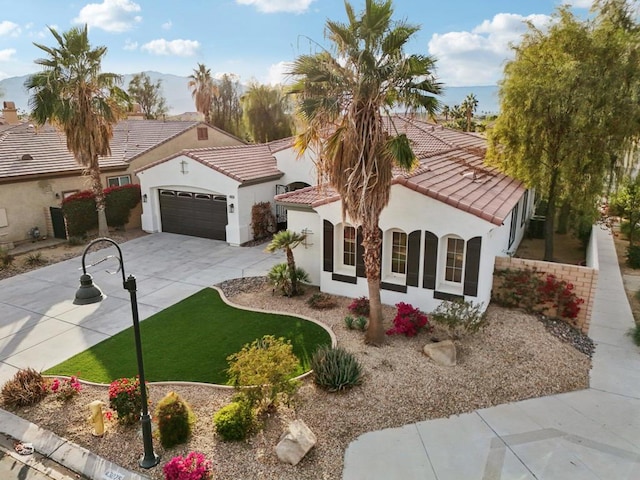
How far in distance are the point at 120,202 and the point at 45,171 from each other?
145 inches

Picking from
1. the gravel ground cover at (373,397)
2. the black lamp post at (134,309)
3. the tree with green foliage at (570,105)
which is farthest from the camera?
the tree with green foliage at (570,105)

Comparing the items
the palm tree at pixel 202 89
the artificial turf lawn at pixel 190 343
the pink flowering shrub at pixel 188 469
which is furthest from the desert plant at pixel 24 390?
the palm tree at pixel 202 89

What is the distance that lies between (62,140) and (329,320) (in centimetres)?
2110

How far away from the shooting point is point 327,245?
14.3 metres

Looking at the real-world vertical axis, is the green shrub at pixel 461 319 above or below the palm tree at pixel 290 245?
below

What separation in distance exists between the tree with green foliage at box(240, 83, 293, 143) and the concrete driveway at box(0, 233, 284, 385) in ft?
63.8

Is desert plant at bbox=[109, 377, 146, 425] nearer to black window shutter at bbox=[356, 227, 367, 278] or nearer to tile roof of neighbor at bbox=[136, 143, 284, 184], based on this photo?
black window shutter at bbox=[356, 227, 367, 278]

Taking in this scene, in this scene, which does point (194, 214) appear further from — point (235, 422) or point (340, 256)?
point (235, 422)

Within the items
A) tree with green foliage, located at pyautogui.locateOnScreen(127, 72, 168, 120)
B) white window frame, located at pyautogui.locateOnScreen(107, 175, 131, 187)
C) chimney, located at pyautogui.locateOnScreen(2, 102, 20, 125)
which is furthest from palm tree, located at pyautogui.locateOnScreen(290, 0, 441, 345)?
tree with green foliage, located at pyautogui.locateOnScreen(127, 72, 168, 120)

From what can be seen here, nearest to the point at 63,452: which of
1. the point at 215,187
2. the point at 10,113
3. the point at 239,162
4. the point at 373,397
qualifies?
the point at 373,397

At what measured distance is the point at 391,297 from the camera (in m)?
13.7

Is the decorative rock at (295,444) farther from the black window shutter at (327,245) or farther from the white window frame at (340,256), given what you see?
the black window shutter at (327,245)

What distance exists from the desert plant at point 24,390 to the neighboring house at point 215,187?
39.3 ft

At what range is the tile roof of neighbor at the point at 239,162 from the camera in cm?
2083
